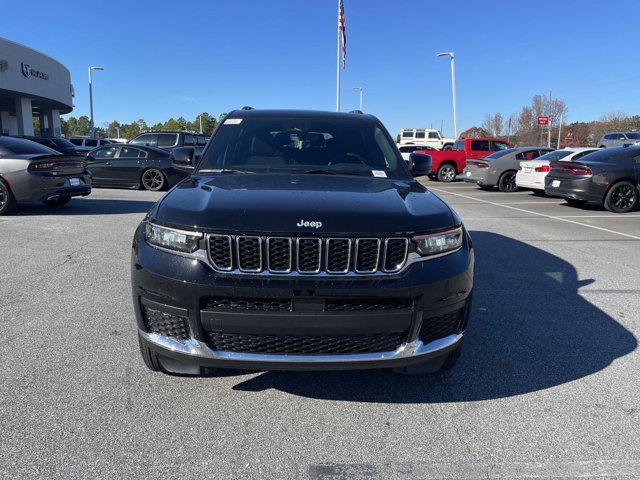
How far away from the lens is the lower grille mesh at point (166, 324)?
264cm

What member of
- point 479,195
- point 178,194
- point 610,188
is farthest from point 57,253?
point 479,195

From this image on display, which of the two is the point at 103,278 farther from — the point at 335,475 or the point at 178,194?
the point at 335,475

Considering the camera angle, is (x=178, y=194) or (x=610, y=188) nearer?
(x=178, y=194)

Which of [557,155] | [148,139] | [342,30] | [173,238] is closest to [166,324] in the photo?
[173,238]

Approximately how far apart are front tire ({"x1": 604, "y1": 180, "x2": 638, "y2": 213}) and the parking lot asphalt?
811 centimetres

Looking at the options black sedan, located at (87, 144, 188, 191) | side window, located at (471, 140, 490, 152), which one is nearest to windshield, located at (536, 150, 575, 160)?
side window, located at (471, 140, 490, 152)

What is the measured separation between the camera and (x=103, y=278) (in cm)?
551

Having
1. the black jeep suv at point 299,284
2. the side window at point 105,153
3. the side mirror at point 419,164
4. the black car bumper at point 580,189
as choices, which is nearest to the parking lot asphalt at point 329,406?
the black jeep suv at point 299,284

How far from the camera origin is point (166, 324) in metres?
2.69

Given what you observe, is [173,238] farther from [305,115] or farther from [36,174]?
[36,174]

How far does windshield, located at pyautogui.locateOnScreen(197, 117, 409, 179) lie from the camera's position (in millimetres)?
3935

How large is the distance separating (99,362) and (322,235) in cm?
194

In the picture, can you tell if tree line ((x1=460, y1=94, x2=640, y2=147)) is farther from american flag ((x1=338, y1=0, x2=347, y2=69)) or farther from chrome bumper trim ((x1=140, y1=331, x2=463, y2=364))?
chrome bumper trim ((x1=140, y1=331, x2=463, y2=364))

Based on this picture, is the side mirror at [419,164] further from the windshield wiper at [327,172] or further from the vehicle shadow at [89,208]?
the vehicle shadow at [89,208]
